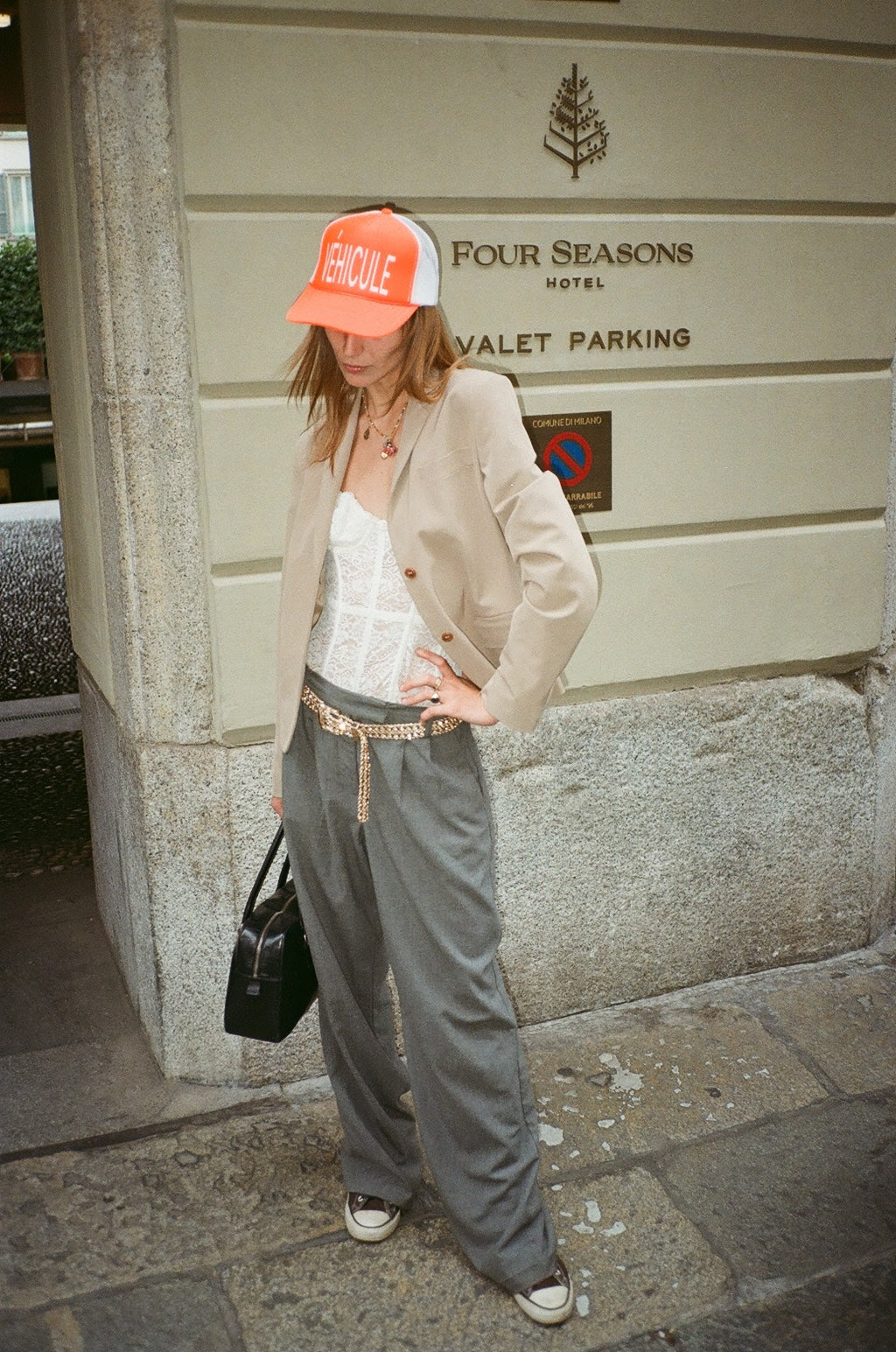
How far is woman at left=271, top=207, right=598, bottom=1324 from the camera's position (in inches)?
90.3

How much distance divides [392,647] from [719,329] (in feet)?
5.48

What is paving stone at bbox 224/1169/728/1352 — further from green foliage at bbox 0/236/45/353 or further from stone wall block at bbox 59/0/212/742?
green foliage at bbox 0/236/45/353

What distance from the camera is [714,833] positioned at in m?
3.89

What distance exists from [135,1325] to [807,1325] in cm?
133

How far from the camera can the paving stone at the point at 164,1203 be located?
112 inches

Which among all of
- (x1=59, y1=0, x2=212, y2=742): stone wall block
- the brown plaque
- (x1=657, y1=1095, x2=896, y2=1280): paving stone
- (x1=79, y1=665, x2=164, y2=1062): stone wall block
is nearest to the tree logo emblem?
the brown plaque

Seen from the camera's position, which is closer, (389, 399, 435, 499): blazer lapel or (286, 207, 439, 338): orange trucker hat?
(286, 207, 439, 338): orange trucker hat

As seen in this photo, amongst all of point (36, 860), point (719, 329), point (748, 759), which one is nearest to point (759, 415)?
point (719, 329)

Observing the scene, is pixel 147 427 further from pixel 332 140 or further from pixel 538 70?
pixel 538 70

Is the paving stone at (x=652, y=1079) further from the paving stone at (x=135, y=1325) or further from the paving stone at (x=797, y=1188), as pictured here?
the paving stone at (x=135, y=1325)

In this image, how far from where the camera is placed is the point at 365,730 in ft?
8.05

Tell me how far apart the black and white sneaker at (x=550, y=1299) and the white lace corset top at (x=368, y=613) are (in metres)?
1.21

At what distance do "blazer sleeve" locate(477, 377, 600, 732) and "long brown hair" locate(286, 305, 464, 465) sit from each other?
4.7 inches

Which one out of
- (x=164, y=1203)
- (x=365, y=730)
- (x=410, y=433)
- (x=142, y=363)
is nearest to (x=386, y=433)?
(x=410, y=433)
